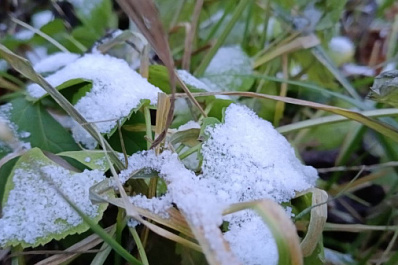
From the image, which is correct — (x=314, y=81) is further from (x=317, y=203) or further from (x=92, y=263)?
(x=92, y=263)

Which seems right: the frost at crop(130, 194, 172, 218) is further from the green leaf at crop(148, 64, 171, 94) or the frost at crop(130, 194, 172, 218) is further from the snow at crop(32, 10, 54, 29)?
the snow at crop(32, 10, 54, 29)

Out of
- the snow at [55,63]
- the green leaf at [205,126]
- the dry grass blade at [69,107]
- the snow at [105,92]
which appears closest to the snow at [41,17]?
the snow at [55,63]

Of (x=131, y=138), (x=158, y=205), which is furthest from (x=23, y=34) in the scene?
(x=158, y=205)

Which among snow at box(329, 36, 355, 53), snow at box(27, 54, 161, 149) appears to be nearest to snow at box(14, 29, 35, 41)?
snow at box(27, 54, 161, 149)

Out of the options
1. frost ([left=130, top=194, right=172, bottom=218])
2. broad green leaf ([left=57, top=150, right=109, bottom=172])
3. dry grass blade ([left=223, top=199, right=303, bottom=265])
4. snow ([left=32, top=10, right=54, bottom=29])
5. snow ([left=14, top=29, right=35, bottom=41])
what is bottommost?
dry grass blade ([left=223, top=199, right=303, bottom=265])

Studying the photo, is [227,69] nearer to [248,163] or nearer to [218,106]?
[218,106]

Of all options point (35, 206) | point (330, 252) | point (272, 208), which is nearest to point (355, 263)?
point (330, 252)

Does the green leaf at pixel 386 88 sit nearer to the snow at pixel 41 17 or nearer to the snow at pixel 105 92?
the snow at pixel 105 92
